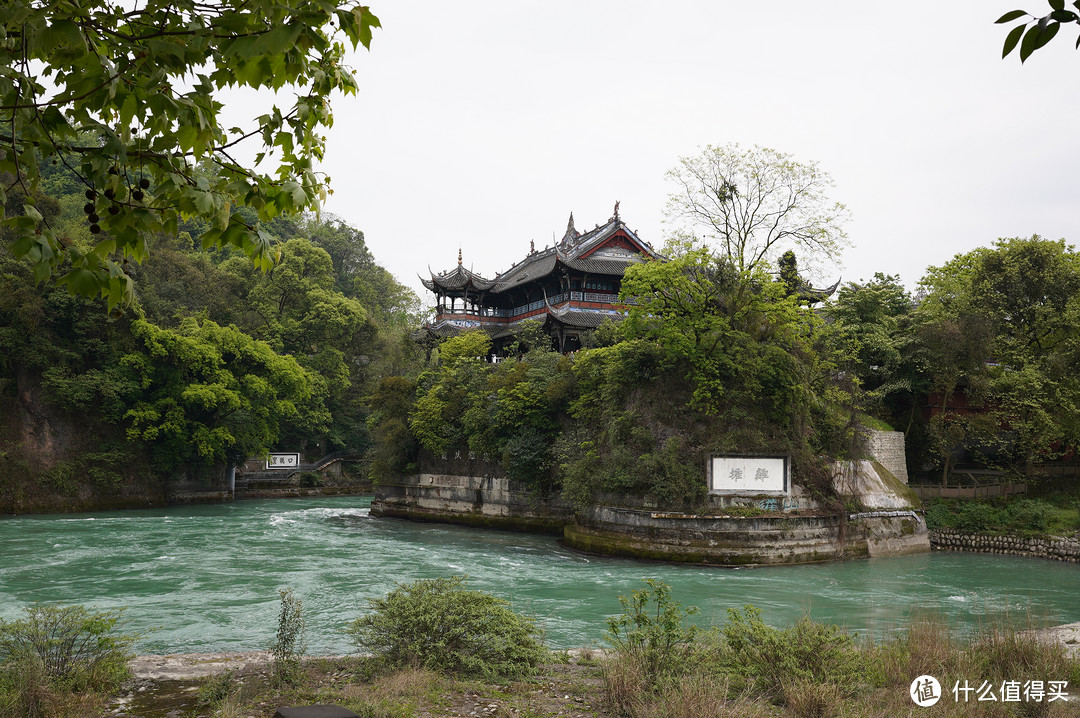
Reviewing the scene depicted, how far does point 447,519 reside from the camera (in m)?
30.0

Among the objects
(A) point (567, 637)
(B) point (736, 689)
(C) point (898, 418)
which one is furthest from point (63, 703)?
(C) point (898, 418)

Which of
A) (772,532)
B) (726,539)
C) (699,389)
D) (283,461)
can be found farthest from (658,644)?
(283,461)

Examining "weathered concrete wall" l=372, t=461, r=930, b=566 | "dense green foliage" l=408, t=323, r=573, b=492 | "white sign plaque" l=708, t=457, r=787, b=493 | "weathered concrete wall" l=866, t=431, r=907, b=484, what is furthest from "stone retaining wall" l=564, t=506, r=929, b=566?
"dense green foliage" l=408, t=323, r=573, b=492

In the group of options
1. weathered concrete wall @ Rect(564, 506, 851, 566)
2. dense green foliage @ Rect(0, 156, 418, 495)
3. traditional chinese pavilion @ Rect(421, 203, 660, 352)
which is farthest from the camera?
traditional chinese pavilion @ Rect(421, 203, 660, 352)

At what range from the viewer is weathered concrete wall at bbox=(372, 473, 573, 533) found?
26688mm

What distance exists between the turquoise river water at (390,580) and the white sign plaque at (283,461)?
1452cm

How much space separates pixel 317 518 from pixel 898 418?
24.2m

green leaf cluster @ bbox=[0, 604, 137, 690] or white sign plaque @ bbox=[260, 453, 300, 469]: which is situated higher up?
white sign plaque @ bbox=[260, 453, 300, 469]

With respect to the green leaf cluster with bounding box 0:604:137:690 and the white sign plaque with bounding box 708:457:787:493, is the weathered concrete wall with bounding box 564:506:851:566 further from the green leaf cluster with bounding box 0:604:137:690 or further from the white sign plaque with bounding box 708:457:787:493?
the green leaf cluster with bounding box 0:604:137:690

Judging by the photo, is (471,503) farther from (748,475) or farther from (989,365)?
(989,365)

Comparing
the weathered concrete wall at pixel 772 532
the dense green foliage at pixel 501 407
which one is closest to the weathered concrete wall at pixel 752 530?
the weathered concrete wall at pixel 772 532

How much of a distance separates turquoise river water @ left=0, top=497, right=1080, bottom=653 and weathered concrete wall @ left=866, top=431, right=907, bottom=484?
149 inches

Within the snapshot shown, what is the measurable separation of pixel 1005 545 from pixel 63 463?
3578cm

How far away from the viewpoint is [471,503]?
96.8ft
